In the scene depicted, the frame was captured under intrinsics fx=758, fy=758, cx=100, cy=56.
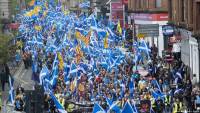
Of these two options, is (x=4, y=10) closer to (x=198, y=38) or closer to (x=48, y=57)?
(x=48, y=57)

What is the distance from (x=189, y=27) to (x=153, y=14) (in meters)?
20.9

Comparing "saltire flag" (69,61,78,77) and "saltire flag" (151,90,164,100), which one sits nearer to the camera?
"saltire flag" (151,90,164,100)

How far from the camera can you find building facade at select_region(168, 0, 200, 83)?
Answer: 1816 inches

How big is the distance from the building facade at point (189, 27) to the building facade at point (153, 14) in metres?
8.00

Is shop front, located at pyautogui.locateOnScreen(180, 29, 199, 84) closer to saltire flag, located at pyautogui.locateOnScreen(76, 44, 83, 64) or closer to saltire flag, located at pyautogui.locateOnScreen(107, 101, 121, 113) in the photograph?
saltire flag, located at pyautogui.locateOnScreen(76, 44, 83, 64)

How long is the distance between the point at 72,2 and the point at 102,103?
16411 cm

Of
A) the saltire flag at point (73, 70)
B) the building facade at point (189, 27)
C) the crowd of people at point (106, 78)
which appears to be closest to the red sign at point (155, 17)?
the crowd of people at point (106, 78)

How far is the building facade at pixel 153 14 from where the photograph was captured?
6675 centimetres

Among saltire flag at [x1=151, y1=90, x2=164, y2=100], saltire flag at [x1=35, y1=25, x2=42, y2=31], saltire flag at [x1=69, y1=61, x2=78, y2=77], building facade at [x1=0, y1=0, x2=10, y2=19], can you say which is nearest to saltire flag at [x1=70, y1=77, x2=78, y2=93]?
saltire flag at [x1=69, y1=61, x2=78, y2=77]

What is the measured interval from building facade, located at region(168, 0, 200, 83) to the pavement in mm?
10565

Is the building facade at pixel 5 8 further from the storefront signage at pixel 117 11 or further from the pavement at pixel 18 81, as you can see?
the pavement at pixel 18 81

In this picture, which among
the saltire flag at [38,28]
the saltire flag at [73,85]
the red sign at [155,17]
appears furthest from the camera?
the saltire flag at [38,28]

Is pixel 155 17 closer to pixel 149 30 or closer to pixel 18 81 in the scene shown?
pixel 149 30

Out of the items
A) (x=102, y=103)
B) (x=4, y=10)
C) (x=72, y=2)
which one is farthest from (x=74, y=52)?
(x=72, y=2)
